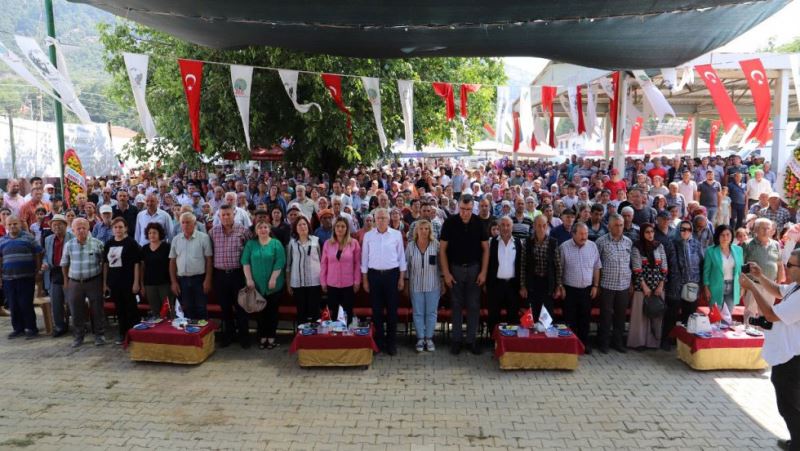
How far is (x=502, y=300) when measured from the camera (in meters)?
6.48

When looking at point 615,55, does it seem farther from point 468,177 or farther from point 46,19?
point 468,177

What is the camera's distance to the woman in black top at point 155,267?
6434mm

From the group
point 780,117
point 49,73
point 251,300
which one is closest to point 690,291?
point 251,300

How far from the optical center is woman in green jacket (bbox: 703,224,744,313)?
244 inches

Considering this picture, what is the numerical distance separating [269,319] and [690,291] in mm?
5025

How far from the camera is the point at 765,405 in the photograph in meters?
4.93

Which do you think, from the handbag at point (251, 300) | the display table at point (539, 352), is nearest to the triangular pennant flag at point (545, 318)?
the display table at point (539, 352)

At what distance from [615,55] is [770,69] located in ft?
32.8

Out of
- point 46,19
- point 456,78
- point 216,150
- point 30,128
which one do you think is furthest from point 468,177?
point 30,128

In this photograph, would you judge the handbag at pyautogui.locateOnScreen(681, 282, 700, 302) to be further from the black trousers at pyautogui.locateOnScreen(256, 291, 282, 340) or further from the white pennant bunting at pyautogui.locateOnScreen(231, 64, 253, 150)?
the white pennant bunting at pyautogui.locateOnScreen(231, 64, 253, 150)

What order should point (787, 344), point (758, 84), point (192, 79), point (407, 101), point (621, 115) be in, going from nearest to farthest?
point (787, 344)
point (192, 79)
point (758, 84)
point (407, 101)
point (621, 115)

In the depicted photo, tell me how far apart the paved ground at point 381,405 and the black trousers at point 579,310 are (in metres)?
0.35

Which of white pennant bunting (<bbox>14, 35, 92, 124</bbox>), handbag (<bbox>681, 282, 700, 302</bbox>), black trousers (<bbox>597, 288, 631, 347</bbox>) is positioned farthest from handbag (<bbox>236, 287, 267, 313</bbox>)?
handbag (<bbox>681, 282, 700, 302</bbox>)

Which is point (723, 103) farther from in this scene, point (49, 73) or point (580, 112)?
point (49, 73)
